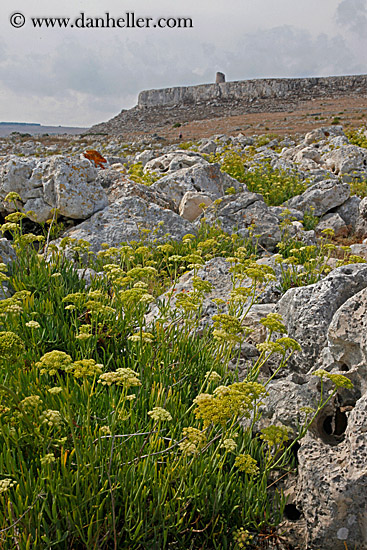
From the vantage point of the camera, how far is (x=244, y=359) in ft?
12.8

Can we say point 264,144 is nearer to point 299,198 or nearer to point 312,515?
point 299,198

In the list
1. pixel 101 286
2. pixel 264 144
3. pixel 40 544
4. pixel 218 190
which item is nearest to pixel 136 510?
pixel 40 544

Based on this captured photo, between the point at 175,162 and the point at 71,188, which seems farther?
the point at 175,162

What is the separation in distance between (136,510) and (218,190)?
7.94 meters

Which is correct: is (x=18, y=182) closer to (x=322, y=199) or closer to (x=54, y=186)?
(x=54, y=186)

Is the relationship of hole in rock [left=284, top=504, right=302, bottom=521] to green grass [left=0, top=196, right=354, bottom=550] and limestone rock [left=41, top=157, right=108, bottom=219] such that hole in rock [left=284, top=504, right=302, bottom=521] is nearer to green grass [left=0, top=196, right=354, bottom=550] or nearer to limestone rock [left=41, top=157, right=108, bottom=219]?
green grass [left=0, top=196, right=354, bottom=550]

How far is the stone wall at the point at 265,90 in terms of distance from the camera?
6988 centimetres

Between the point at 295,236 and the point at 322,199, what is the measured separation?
312 centimetres

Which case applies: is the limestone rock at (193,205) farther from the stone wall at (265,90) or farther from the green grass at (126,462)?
the stone wall at (265,90)

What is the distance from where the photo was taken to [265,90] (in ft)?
244

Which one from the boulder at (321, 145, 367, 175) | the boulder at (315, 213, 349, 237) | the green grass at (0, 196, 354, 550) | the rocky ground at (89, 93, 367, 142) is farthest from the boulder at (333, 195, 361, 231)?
the rocky ground at (89, 93, 367, 142)

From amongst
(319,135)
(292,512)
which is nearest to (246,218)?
(292,512)

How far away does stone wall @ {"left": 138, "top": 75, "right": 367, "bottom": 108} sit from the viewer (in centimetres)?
6988

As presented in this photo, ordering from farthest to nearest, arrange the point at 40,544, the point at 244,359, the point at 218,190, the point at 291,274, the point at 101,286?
the point at 218,190 < the point at 291,274 < the point at 101,286 < the point at 244,359 < the point at 40,544
